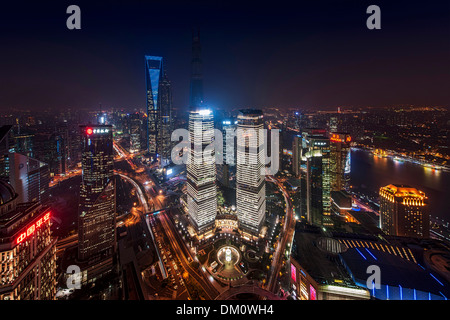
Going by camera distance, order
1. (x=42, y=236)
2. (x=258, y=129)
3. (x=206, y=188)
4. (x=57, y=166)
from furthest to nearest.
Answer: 1. (x=57, y=166)
2. (x=206, y=188)
3. (x=258, y=129)
4. (x=42, y=236)

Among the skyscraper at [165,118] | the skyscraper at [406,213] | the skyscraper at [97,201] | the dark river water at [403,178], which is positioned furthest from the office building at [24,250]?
the skyscraper at [165,118]

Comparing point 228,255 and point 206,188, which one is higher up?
point 206,188

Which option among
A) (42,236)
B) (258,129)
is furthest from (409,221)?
(42,236)

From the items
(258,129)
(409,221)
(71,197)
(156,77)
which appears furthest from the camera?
(156,77)

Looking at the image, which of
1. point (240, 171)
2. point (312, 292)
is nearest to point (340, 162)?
point (240, 171)

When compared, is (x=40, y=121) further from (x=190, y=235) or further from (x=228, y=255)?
(x=228, y=255)

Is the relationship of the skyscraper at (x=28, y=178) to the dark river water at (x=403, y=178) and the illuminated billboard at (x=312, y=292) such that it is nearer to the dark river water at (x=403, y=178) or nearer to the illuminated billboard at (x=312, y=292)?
the illuminated billboard at (x=312, y=292)
